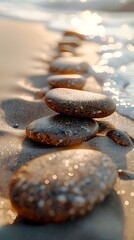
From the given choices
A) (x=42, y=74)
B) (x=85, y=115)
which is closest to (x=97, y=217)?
(x=85, y=115)

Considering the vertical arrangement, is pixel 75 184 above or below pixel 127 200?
above

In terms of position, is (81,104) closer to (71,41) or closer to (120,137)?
(120,137)

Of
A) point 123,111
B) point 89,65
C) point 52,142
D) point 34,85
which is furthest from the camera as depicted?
point 89,65

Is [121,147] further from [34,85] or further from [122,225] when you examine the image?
[34,85]

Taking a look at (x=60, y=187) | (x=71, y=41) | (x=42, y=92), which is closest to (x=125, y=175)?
(x=60, y=187)

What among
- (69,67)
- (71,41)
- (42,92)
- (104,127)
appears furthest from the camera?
(71,41)

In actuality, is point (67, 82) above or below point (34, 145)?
above

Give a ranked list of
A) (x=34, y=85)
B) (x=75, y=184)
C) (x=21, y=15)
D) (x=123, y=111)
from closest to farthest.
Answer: (x=75, y=184) < (x=123, y=111) < (x=34, y=85) < (x=21, y=15)
